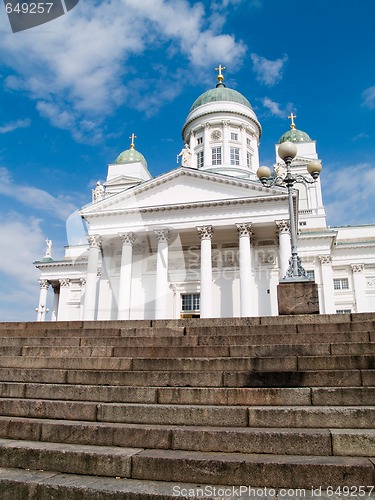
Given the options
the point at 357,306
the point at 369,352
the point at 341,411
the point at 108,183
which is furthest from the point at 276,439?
the point at 108,183

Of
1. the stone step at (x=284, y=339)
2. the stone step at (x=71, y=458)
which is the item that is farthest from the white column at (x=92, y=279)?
the stone step at (x=71, y=458)

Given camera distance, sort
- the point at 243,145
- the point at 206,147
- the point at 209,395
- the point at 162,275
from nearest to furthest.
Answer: the point at 209,395, the point at 162,275, the point at 206,147, the point at 243,145

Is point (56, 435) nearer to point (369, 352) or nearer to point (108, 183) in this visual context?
point (369, 352)

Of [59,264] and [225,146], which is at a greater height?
[225,146]

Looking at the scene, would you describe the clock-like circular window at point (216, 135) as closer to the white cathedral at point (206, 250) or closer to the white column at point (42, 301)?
the white cathedral at point (206, 250)

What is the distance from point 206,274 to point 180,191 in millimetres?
7034

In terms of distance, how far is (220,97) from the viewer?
154 ft

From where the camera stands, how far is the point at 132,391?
597 cm

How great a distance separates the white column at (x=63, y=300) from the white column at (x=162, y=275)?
17.1m

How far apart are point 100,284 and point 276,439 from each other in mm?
30870

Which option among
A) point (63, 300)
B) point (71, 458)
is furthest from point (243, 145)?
point (71, 458)

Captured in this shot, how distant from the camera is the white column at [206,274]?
27.7m

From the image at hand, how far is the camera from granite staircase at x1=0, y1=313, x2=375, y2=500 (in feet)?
12.7

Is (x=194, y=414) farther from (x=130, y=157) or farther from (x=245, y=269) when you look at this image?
(x=130, y=157)
